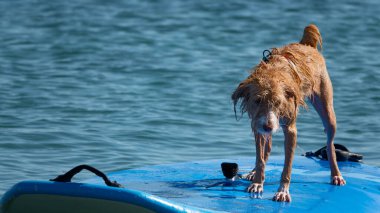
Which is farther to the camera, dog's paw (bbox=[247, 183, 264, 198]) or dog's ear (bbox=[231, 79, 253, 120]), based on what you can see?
dog's paw (bbox=[247, 183, 264, 198])

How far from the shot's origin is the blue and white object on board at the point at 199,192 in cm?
548

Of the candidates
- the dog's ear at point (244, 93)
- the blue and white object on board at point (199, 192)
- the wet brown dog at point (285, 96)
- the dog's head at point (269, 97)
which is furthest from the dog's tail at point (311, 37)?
the dog's ear at point (244, 93)

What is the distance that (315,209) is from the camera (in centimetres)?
603

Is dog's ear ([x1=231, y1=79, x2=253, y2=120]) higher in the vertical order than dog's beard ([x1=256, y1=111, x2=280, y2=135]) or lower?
higher

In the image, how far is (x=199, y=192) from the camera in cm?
636

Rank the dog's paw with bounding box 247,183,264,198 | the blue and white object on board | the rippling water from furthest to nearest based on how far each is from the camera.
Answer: the rippling water, the dog's paw with bounding box 247,183,264,198, the blue and white object on board

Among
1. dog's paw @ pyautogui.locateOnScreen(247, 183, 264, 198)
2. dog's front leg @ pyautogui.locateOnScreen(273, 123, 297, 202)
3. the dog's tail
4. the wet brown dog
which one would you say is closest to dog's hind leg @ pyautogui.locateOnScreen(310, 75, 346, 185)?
the wet brown dog

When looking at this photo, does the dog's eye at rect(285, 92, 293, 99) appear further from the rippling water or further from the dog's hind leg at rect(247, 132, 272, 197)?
the rippling water

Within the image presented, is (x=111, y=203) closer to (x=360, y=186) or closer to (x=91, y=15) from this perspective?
(x=360, y=186)

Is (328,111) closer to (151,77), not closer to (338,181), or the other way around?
(338,181)

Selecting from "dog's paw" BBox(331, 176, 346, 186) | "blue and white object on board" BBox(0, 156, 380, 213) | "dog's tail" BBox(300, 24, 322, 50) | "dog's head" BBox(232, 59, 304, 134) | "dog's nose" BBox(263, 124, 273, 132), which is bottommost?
"blue and white object on board" BBox(0, 156, 380, 213)

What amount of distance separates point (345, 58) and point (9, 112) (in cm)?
704

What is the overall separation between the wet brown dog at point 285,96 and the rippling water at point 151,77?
3.08 m

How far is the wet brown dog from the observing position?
5.82 metres
